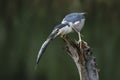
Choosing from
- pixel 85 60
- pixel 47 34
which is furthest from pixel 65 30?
pixel 47 34

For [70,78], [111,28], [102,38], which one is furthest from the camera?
[111,28]

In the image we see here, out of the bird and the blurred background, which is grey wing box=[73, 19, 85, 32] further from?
the blurred background

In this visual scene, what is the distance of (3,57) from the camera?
728cm

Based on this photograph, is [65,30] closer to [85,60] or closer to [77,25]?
[77,25]

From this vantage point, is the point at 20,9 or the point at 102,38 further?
the point at 20,9

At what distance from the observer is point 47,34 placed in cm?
792

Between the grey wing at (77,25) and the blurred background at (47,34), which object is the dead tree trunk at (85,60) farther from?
the blurred background at (47,34)

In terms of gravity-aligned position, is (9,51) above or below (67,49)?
below

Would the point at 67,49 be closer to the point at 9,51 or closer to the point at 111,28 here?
the point at 9,51

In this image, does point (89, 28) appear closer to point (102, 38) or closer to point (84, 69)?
point (102, 38)

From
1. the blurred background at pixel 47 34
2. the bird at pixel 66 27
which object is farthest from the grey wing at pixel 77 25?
the blurred background at pixel 47 34

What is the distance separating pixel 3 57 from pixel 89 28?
170cm

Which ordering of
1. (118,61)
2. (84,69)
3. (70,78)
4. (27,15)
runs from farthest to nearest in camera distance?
(27,15), (118,61), (70,78), (84,69)

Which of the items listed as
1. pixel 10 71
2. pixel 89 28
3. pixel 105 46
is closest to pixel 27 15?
pixel 89 28
